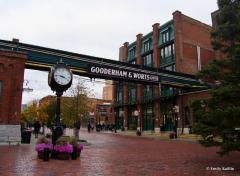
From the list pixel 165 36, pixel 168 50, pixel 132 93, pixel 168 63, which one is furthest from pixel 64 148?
pixel 132 93

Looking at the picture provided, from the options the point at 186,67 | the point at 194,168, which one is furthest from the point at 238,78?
the point at 186,67

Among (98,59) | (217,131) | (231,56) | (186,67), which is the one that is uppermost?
(186,67)

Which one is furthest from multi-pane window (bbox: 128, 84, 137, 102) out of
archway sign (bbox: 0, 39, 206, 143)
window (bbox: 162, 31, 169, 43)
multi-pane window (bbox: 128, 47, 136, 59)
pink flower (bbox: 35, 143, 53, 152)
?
pink flower (bbox: 35, 143, 53, 152)

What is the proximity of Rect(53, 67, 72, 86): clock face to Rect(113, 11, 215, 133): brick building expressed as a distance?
26.6m

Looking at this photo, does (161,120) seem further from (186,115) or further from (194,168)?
(194,168)

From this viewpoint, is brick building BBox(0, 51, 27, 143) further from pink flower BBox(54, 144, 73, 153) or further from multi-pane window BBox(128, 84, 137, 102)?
multi-pane window BBox(128, 84, 137, 102)

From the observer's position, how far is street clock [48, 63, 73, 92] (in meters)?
12.7

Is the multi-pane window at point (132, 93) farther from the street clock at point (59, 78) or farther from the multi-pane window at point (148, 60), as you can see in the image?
the street clock at point (59, 78)

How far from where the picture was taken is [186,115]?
135 ft

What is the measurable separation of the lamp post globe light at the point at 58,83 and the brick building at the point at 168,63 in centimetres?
2674

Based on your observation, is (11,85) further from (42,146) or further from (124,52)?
(124,52)

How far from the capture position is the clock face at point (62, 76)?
12789mm

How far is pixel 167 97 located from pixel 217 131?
34.6 meters

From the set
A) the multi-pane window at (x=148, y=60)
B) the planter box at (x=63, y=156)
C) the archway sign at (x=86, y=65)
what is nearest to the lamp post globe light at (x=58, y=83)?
the planter box at (x=63, y=156)
